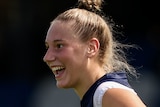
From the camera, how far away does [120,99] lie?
3.25 m

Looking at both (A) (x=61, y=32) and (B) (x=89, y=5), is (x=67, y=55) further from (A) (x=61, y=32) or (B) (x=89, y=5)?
(B) (x=89, y=5)

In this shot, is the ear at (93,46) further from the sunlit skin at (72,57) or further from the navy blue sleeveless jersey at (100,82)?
→ the navy blue sleeveless jersey at (100,82)

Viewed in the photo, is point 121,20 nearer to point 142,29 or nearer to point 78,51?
point 142,29

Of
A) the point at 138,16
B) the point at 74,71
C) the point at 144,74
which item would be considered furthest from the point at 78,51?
the point at 138,16

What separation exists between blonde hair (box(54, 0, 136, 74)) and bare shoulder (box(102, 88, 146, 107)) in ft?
1.26

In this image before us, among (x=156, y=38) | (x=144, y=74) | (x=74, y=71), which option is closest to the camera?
(x=74, y=71)

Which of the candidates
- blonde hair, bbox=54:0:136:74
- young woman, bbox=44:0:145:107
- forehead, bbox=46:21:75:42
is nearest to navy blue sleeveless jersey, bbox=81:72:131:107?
young woman, bbox=44:0:145:107

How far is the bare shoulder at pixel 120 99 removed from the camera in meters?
3.23

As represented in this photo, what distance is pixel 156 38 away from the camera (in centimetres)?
790

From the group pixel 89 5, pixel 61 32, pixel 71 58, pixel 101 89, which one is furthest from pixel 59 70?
pixel 89 5

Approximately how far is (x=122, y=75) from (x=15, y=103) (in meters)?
4.14

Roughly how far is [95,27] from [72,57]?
0.25 m

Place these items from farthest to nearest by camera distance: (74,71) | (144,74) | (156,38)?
(156,38) < (144,74) < (74,71)

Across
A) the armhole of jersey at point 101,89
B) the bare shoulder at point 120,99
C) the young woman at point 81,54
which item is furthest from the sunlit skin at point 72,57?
the bare shoulder at point 120,99
